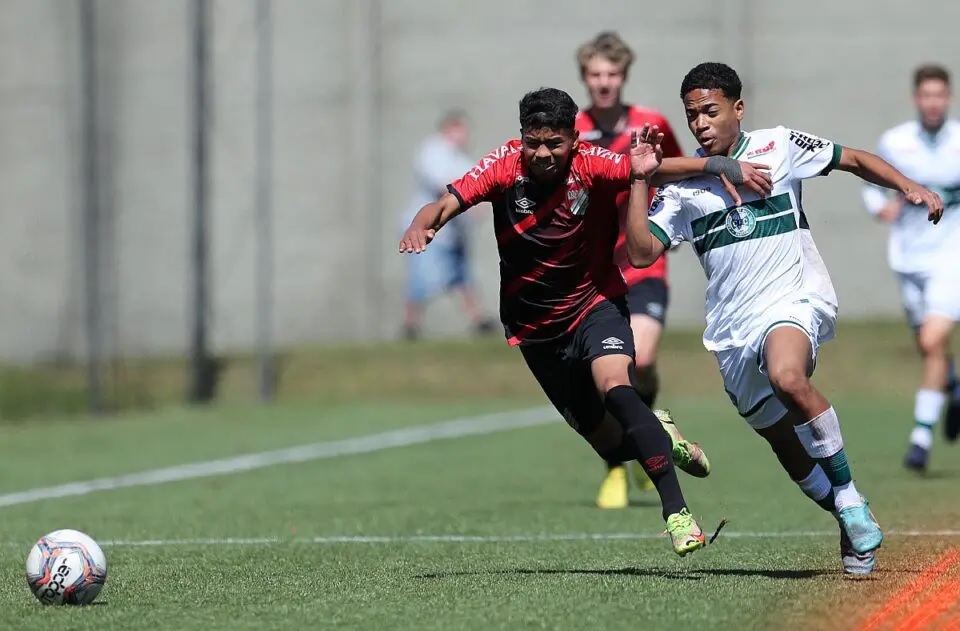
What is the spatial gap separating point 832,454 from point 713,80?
1.49 m

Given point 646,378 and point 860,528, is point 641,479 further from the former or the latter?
point 860,528

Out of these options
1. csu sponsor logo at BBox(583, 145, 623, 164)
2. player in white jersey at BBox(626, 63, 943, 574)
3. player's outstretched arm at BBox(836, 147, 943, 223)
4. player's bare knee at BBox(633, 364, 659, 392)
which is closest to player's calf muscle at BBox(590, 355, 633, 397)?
player in white jersey at BBox(626, 63, 943, 574)

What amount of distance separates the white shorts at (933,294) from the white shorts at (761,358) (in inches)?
182

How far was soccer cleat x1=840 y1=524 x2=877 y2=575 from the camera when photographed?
6.82 m

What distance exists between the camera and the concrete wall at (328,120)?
18781 millimetres

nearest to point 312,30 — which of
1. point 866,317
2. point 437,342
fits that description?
point 437,342

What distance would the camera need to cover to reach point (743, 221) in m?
7.17

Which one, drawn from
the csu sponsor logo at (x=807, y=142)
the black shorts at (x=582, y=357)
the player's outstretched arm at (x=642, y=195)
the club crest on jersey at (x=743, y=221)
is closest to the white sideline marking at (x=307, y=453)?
the black shorts at (x=582, y=357)

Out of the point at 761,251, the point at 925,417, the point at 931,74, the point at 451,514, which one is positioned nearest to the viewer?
the point at 761,251

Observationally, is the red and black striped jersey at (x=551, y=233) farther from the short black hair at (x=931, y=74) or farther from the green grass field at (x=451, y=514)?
the short black hair at (x=931, y=74)

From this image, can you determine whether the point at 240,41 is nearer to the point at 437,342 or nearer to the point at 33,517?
the point at 437,342

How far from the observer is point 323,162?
20.5 meters

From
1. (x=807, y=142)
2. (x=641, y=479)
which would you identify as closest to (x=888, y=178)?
(x=807, y=142)

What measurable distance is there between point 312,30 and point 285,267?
2.55m
